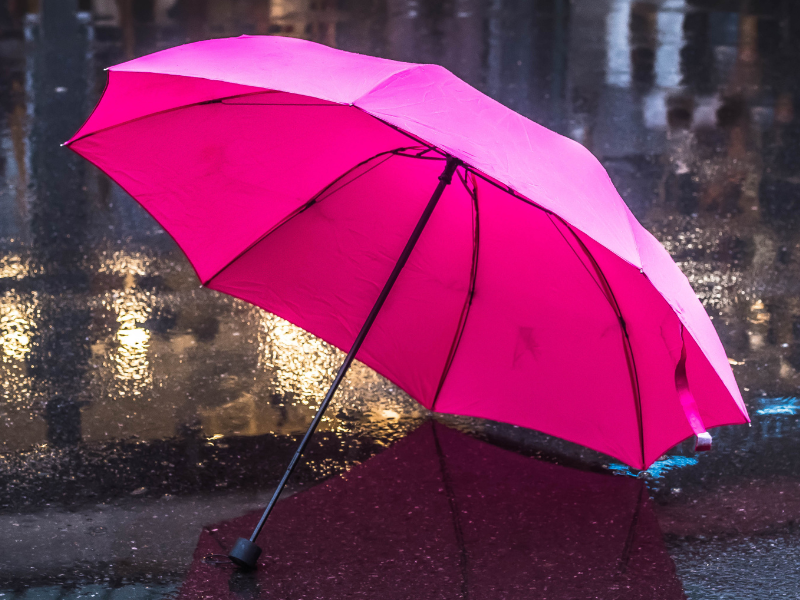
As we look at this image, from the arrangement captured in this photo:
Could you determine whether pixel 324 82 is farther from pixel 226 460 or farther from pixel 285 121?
pixel 226 460

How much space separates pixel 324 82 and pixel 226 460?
1.91 meters

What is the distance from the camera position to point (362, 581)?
3.28 metres

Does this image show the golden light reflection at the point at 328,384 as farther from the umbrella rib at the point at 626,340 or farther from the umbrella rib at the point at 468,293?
the umbrella rib at the point at 626,340

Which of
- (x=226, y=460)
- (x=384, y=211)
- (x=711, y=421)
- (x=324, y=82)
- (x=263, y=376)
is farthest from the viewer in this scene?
(x=263, y=376)

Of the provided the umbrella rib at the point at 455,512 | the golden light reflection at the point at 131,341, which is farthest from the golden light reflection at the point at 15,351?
the umbrella rib at the point at 455,512

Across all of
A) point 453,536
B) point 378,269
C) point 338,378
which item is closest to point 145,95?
point 378,269

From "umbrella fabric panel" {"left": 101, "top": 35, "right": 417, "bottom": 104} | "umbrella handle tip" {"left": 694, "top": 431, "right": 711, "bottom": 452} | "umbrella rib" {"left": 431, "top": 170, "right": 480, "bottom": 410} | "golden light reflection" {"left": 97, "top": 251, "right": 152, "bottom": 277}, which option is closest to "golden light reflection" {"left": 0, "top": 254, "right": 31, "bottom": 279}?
"golden light reflection" {"left": 97, "top": 251, "right": 152, "bottom": 277}

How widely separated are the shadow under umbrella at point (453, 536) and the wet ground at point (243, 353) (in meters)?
0.06

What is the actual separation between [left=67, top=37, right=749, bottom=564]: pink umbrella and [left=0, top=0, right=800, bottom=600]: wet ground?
55 centimetres

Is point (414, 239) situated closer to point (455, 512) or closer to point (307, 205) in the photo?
point (307, 205)

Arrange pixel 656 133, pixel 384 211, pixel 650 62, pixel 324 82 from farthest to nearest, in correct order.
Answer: pixel 650 62 < pixel 656 133 < pixel 384 211 < pixel 324 82

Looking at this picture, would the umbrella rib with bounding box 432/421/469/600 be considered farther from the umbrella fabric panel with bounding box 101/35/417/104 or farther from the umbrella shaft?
the umbrella fabric panel with bounding box 101/35/417/104

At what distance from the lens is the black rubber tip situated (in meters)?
3.21

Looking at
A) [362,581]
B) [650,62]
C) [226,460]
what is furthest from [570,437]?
[650,62]
